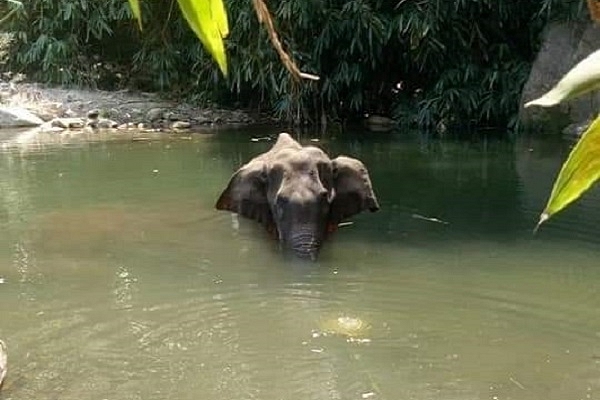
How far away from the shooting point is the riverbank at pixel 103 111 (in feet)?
42.9

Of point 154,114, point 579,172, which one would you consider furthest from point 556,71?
point 579,172

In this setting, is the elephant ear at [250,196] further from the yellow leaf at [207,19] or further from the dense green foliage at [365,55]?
the yellow leaf at [207,19]

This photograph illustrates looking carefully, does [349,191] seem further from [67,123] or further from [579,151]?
[67,123]

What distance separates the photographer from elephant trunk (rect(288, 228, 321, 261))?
18.5ft

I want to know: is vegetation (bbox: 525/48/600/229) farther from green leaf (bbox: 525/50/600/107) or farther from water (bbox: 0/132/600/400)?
water (bbox: 0/132/600/400)

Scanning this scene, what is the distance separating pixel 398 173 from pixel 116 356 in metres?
4.98

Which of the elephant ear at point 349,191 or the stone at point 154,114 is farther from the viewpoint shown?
the stone at point 154,114

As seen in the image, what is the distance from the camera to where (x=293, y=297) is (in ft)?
16.0

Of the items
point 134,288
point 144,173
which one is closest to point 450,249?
point 134,288

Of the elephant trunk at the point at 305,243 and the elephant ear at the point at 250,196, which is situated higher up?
the elephant ear at the point at 250,196

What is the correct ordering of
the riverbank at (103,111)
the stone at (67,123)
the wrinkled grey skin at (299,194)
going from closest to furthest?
the wrinkled grey skin at (299,194) → the stone at (67,123) → the riverbank at (103,111)

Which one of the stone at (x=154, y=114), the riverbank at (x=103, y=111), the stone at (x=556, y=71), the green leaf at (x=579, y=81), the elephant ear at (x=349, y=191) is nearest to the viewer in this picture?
the green leaf at (x=579, y=81)

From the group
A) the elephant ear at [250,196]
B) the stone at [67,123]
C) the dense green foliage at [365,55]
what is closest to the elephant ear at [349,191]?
the elephant ear at [250,196]

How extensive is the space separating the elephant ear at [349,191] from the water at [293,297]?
154mm
